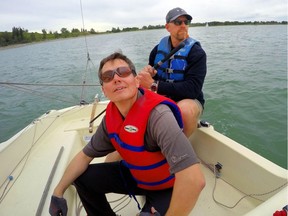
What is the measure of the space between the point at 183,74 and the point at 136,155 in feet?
3.64

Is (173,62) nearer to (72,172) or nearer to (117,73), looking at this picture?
(117,73)

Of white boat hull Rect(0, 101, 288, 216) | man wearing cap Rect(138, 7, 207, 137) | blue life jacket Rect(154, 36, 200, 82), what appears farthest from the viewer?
blue life jacket Rect(154, 36, 200, 82)

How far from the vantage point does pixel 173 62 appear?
231 cm

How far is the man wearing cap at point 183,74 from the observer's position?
2.13 m

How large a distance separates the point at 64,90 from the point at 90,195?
705cm

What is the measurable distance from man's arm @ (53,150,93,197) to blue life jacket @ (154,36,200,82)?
112 cm

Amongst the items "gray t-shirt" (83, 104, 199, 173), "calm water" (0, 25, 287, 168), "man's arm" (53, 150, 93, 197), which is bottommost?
"calm water" (0, 25, 287, 168)

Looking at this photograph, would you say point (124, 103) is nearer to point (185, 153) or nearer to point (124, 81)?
point (124, 81)

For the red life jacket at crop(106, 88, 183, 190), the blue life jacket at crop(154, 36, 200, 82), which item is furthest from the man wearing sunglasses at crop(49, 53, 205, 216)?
the blue life jacket at crop(154, 36, 200, 82)

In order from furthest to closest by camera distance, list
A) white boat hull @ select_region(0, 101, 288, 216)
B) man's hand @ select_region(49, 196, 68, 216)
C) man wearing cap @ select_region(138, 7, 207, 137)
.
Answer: man wearing cap @ select_region(138, 7, 207, 137) → white boat hull @ select_region(0, 101, 288, 216) → man's hand @ select_region(49, 196, 68, 216)

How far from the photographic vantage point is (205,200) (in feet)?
6.97

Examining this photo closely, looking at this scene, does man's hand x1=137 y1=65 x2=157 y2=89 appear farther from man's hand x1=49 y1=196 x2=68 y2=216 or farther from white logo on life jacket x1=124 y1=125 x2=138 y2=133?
man's hand x1=49 y1=196 x2=68 y2=216

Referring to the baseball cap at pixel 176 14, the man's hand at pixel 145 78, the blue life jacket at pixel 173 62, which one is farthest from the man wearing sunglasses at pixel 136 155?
the baseball cap at pixel 176 14

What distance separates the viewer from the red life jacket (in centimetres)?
135
